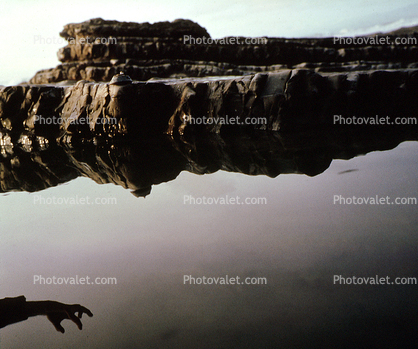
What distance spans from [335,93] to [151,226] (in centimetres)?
471

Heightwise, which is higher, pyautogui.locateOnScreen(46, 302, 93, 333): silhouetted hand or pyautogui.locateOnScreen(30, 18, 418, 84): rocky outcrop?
pyautogui.locateOnScreen(30, 18, 418, 84): rocky outcrop

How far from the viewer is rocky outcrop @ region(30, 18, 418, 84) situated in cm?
1341

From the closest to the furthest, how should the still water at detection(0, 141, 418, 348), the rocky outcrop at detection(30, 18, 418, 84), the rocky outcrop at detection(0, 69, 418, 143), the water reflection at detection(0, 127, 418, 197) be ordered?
the still water at detection(0, 141, 418, 348), the water reflection at detection(0, 127, 418, 197), the rocky outcrop at detection(0, 69, 418, 143), the rocky outcrop at detection(30, 18, 418, 84)

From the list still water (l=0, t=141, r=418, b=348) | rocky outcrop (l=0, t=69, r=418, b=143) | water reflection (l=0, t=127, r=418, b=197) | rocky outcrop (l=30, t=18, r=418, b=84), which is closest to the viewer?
still water (l=0, t=141, r=418, b=348)

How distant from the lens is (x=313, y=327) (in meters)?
1.51

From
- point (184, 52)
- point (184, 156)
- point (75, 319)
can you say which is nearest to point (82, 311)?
point (75, 319)

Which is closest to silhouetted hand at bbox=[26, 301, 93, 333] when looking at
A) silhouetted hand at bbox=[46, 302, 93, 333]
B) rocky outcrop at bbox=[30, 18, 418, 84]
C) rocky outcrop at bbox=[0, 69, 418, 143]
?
silhouetted hand at bbox=[46, 302, 93, 333]

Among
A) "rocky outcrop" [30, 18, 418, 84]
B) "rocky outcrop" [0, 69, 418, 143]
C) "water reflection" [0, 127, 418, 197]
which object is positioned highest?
"rocky outcrop" [30, 18, 418, 84]

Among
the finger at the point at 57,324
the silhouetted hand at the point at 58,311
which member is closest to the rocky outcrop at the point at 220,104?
the silhouetted hand at the point at 58,311

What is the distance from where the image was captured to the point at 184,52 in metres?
14.6

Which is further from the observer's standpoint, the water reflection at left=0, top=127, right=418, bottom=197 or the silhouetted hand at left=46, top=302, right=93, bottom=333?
the water reflection at left=0, top=127, right=418, bottom=197

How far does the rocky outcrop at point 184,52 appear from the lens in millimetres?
13406

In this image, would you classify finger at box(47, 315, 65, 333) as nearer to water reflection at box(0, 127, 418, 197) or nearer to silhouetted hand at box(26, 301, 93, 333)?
silhouetted hand at box(26, 301, 93, 333)

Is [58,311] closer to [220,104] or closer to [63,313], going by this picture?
[63,313]
